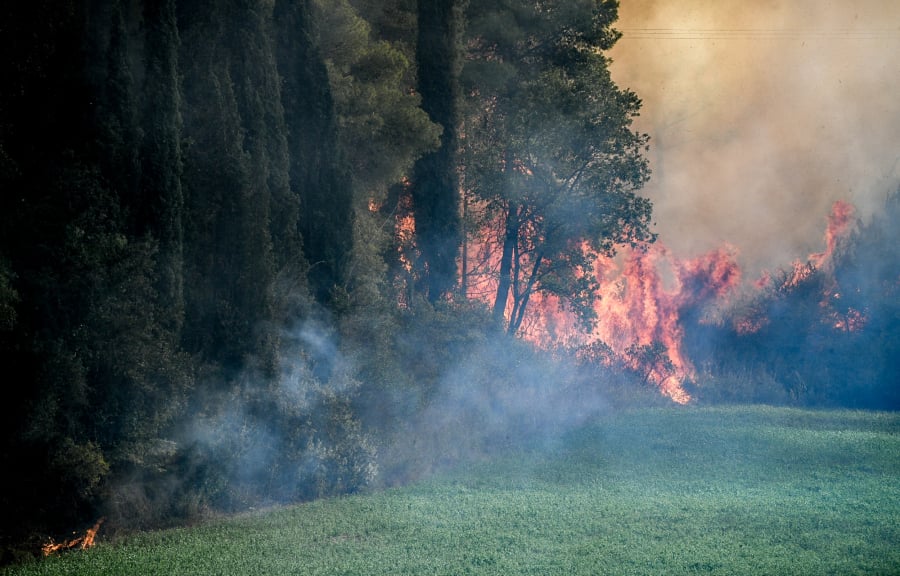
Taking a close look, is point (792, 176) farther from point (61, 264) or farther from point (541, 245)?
point (61, 264)

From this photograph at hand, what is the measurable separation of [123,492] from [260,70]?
292 inches

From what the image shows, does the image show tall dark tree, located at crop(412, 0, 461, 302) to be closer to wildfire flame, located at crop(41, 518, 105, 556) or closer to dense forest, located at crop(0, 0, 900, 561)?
dense forest, located at crop(0, 0, 900, 561)

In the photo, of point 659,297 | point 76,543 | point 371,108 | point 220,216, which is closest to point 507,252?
point 659,297

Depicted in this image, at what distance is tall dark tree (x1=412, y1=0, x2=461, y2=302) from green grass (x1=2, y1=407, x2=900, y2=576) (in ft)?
23.2

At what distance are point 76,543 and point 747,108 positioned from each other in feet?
120

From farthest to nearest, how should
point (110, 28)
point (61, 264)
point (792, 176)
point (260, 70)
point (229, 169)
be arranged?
1. point (792, 176)
2. point (260, 70)
3. point (229, 169)
4. point (110, 28)
5. point (61, 264)

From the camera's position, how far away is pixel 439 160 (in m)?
26.9

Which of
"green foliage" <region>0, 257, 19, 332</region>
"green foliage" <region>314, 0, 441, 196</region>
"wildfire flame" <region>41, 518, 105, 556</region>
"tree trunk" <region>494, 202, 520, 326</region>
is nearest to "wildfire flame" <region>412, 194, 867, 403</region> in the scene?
"tree trunk" <region>494, 202, 520, 326</region>

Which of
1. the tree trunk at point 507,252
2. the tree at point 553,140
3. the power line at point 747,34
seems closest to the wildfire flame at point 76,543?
the tree at point 553,140

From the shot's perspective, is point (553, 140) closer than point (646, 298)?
Yes

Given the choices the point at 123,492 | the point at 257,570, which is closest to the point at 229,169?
the point at 123,492

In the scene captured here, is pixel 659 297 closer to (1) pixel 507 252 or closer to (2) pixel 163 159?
(1) pixel 507 252

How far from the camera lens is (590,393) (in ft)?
97.8

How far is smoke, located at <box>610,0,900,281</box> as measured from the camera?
40812 millimetres
